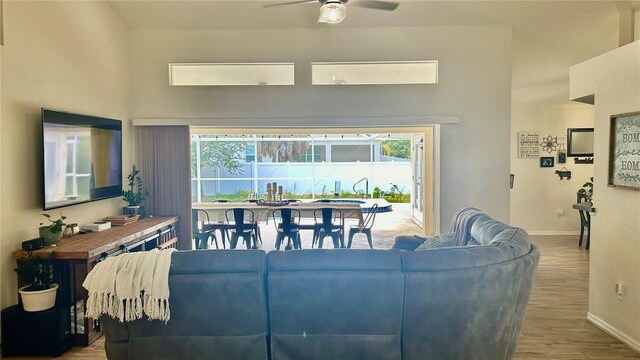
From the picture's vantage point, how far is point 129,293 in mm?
2389

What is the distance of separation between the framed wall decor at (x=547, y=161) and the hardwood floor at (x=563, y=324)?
110 inches

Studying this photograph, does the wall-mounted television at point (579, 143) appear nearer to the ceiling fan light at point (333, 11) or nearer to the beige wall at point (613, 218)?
the beige wall at point (613, 218)

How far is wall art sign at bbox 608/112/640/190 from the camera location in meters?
3.42

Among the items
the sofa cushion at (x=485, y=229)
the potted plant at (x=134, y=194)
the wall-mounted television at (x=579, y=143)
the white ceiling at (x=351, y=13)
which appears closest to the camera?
the sofa cushion at (x=485, y=229)

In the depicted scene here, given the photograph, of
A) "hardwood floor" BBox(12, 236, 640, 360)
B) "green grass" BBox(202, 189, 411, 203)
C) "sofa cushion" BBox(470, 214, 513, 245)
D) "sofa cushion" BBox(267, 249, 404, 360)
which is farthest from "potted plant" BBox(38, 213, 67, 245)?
"green grass" BBox(202, 189, 411, 203)

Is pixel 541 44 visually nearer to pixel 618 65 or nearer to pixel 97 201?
pixel 618 65

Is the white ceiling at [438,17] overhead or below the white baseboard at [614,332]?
overhead

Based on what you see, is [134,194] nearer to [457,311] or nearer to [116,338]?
[116,338]

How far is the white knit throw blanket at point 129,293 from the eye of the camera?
2389 mm

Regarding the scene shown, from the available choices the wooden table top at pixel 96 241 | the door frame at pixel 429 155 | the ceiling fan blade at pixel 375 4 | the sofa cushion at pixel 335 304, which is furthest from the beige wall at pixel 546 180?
the sofa cushion at pixel 335 304

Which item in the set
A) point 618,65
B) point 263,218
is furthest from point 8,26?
point 618,65

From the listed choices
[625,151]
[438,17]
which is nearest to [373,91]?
[438,17]

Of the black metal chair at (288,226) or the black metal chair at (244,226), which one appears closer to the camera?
the black metal chair at (244,226)

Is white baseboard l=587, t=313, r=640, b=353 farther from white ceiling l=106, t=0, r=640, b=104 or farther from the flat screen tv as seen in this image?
the flat screen tv
